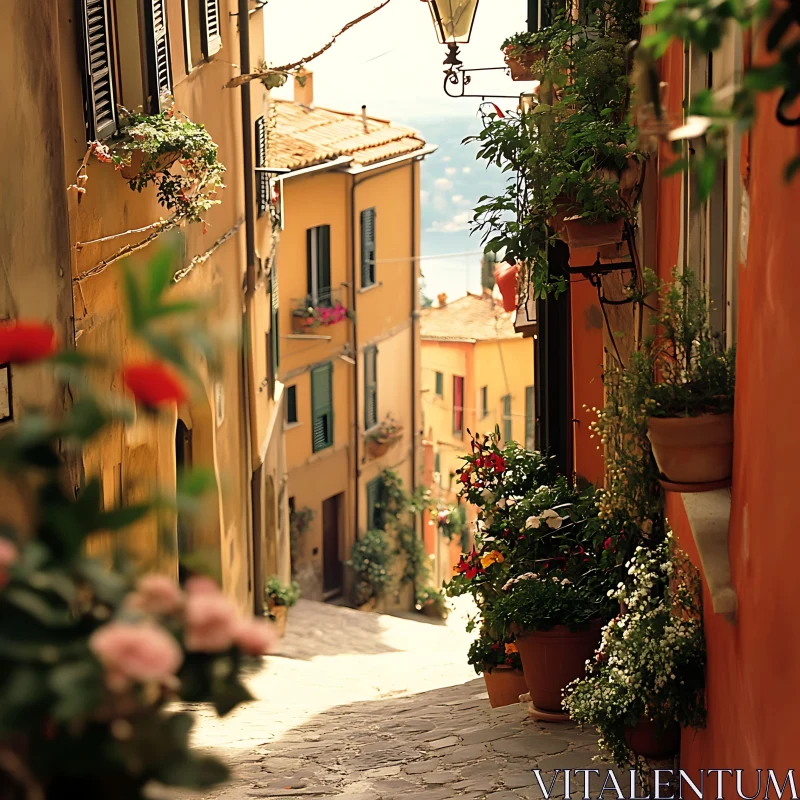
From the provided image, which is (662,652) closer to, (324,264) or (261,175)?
(261,175)

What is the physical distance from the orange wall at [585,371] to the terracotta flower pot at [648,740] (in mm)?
3460

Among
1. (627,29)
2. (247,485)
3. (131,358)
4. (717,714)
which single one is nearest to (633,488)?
(717,714)

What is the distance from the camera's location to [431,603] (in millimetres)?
22125

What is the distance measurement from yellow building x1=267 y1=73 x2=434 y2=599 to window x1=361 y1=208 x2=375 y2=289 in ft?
0.12

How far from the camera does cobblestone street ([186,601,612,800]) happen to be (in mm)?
6320

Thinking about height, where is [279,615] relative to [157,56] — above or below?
below

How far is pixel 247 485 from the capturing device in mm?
13180

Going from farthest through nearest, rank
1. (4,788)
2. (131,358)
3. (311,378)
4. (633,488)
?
(311,378), (131,358), (633,488), (4,788)

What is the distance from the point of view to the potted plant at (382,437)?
71.9ft

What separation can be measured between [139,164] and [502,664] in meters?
4.05

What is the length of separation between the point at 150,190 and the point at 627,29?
144 inches

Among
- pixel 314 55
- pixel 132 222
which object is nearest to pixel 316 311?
pixel 314 55

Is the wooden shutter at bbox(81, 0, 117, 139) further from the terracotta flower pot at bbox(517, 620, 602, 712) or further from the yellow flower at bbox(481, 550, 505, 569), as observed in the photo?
the terracotta flower pot at bbox(517, 620, 602, 712)

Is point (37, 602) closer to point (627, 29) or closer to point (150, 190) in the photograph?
point (627, 29)
